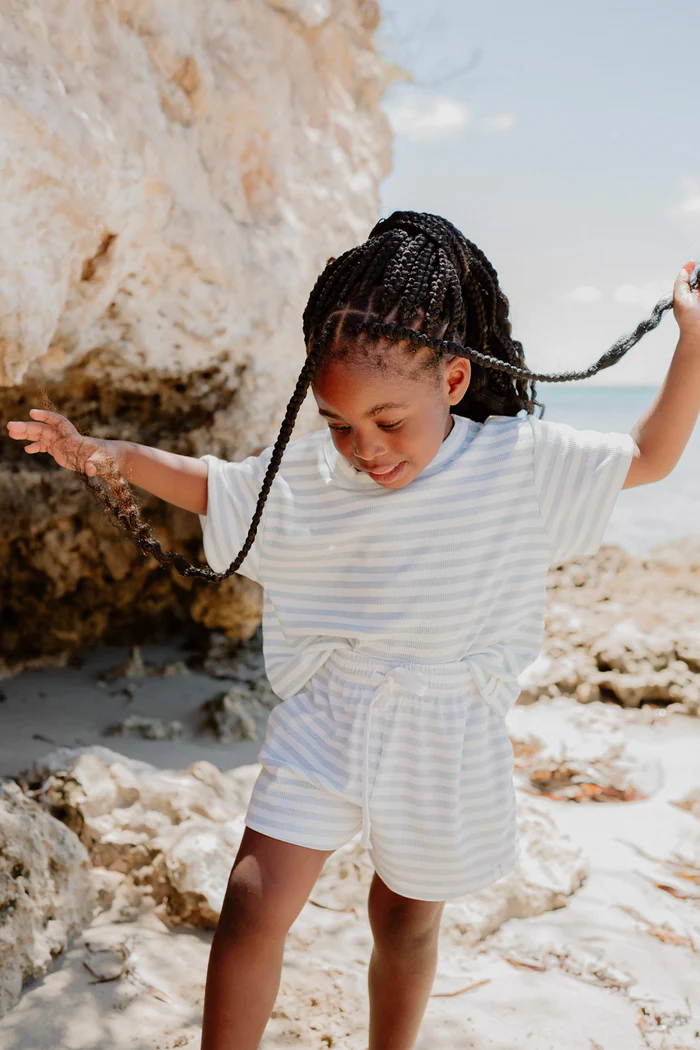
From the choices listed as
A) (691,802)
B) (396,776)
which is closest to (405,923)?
(396,776)

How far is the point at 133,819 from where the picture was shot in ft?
8.42

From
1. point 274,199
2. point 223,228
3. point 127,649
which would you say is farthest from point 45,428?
point 127,649

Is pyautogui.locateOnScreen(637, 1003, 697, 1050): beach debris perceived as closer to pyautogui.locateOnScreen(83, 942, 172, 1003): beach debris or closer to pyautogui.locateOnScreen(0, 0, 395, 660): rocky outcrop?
pyautogui.locateOnScreen(83, 942, 172, 1003): beach debris

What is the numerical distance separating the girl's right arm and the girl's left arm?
85 cm

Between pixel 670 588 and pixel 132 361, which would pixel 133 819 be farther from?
pixel 670 588

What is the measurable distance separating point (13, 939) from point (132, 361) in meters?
1.73

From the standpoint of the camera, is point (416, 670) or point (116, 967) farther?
point (116, 967)

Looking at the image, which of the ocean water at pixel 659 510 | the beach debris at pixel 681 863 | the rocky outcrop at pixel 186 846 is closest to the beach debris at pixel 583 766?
the beach debris at pixel 681 863

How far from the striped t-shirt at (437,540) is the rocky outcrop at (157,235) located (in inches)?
37.4

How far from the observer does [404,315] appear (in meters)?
1.65

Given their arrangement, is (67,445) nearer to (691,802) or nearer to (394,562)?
(394,562)

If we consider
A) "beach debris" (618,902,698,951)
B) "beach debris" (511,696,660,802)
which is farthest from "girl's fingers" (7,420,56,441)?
"beach debris" (511,696,660,802)

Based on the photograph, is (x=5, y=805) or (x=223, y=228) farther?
(x=223, y=228)

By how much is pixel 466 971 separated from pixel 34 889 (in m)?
1.08
